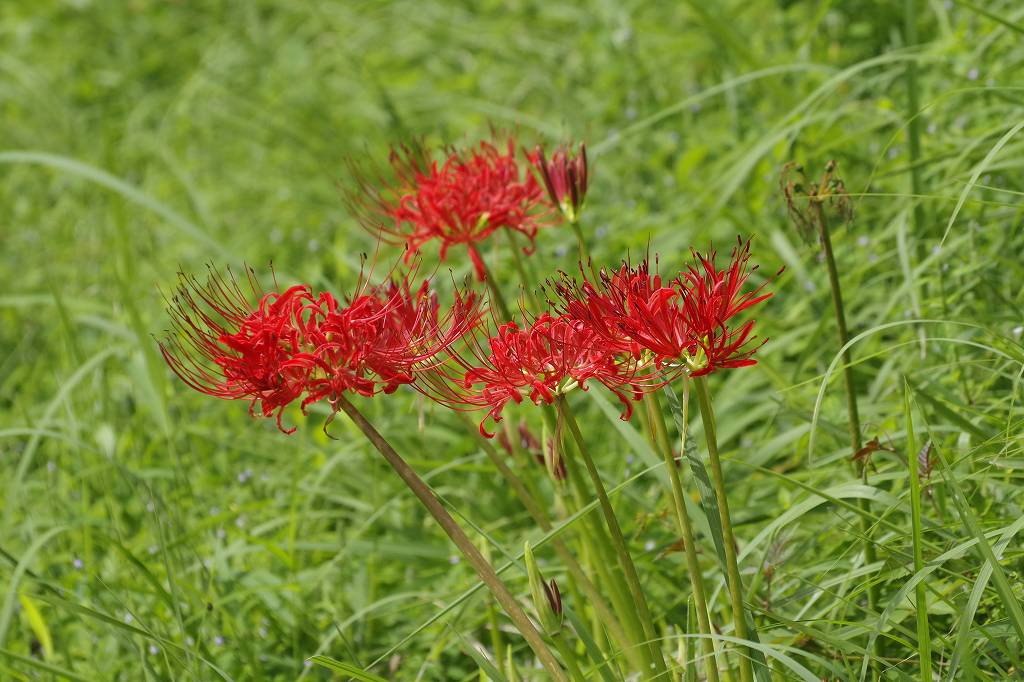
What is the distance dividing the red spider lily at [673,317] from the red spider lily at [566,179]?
492 millimetres

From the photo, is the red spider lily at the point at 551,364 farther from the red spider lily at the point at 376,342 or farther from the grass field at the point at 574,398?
the grass field at the point at 574,398

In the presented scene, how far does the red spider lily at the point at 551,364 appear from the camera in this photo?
1438 mm

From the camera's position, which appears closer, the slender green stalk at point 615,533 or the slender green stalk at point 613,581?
the slender green stalk at point 615,533

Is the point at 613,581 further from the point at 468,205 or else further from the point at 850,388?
the point at 468,205

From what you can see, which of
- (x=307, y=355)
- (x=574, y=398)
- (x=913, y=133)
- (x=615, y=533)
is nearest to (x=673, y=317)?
(x=615, y=533)

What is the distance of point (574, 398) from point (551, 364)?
1.79 m

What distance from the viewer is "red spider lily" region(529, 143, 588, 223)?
1.88 metres

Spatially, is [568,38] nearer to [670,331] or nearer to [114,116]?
[114,116]

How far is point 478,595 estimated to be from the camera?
7.35 feet

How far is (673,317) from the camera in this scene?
136 centimetres

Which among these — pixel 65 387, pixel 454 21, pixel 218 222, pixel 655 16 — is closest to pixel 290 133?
pixel 218 222

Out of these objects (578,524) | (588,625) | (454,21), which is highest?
(454,21)

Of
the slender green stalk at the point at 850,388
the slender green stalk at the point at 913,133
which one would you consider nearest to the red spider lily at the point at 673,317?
the slender green stalk at the point at 850,388

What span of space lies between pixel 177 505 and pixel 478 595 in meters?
0.86
